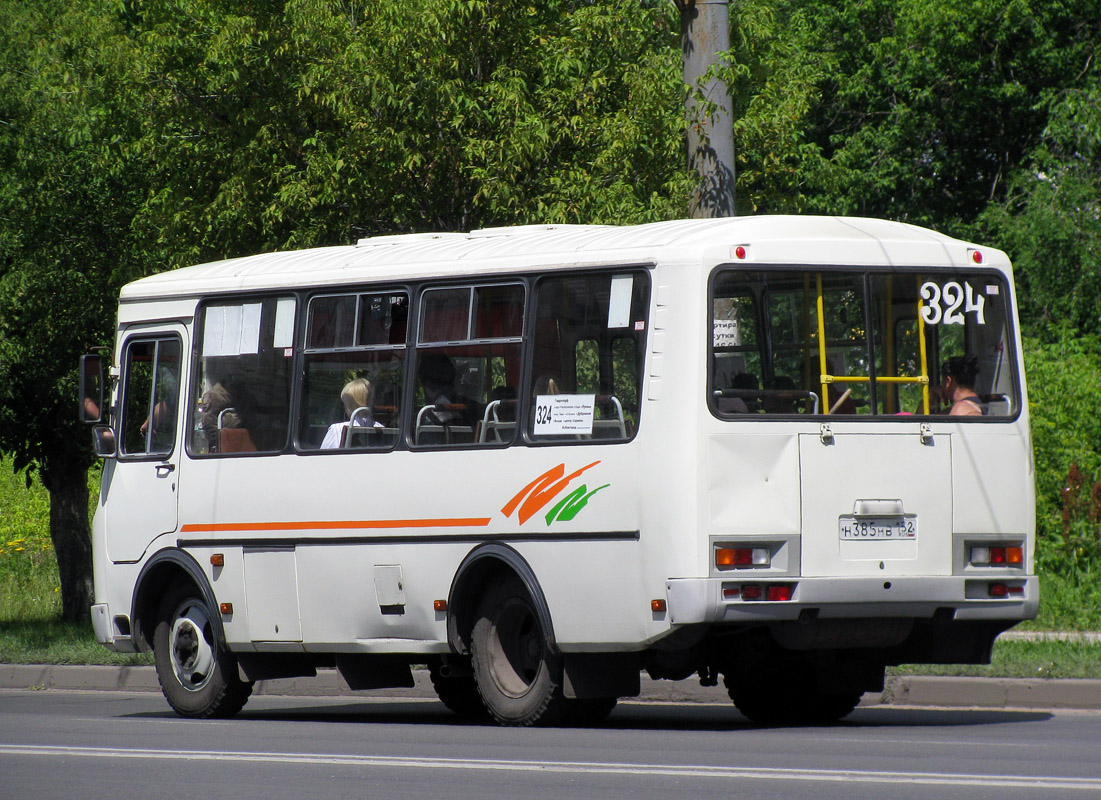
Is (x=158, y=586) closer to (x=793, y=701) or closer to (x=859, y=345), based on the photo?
(x=793, y=701)

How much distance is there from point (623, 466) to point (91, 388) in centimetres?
470

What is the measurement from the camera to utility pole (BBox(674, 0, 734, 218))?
43.4 ft

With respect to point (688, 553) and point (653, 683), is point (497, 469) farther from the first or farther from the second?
point (653, 683)

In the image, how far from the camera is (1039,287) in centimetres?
2816

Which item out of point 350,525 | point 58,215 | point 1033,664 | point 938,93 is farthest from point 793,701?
point 938,93

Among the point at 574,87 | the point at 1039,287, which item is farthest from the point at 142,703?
the point at 1039,287

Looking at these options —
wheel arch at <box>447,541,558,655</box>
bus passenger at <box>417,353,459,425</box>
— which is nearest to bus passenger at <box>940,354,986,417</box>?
wheel arch at <box>447,541,558,655</box>

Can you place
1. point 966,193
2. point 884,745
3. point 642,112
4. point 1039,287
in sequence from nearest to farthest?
point 884,745
point 642,112
point 1039,287
point 966,193

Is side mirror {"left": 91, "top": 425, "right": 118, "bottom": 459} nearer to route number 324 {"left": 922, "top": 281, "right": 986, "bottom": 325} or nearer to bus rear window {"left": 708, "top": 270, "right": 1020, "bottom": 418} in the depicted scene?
bus rear window {"left": 708, "top": 270, "right": 1020, "bottom": 418}

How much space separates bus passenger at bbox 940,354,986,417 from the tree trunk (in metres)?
13.3

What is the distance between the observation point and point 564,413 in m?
10.5

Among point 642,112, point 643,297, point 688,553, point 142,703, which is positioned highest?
point 642,112

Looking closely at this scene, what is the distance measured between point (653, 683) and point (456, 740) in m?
3.25

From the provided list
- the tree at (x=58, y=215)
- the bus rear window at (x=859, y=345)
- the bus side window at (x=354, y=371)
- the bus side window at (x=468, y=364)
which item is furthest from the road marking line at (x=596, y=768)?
the tree at (x=58, y=215)
